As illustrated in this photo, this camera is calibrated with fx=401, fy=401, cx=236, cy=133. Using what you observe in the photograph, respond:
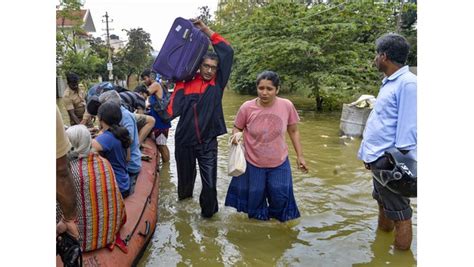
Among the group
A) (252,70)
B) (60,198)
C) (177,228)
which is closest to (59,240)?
(60,198)

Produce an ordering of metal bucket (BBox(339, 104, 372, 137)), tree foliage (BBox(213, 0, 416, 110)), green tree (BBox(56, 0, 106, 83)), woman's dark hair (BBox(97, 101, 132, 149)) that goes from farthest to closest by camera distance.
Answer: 1. green tree (BBox(56, 0, 106, 83))
2. tree foliage (BBox(213, 0, 416, 110))
3. metal bucket (BBox(339, 104, 372, 137))
4. woman's dark hair (BBox(97, 101, 132, 149))

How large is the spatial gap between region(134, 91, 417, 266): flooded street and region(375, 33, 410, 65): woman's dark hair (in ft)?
5.70

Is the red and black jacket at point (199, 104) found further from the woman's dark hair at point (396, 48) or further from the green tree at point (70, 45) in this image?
the green tree at point (70, 45)

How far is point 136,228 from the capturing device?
11.5 ft

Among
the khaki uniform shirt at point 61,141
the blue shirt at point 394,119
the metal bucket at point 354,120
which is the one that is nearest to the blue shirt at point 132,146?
the blue shirt at point 394,119

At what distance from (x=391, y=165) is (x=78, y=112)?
5706 mm

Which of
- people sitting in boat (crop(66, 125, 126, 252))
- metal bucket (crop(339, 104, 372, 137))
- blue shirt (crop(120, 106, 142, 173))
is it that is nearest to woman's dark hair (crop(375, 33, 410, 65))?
people sitting in boat (crop(66, 125, 126, 252))

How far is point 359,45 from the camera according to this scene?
1283 centimetres

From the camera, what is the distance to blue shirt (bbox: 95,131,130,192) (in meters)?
3.70

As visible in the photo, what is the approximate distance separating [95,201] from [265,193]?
6.13 ft

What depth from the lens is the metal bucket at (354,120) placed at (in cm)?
923

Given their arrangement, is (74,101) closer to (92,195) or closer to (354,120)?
(92,195)

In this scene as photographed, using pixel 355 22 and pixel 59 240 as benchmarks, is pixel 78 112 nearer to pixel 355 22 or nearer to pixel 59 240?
pixel 59 240

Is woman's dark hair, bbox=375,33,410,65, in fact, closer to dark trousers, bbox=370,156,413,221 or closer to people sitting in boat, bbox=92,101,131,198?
dark trousers, bbox=370,156,413,221
